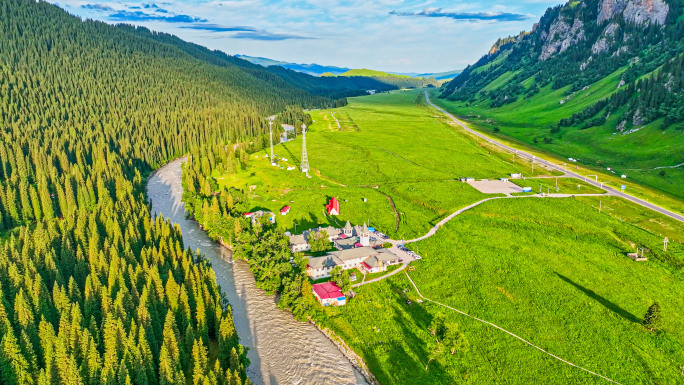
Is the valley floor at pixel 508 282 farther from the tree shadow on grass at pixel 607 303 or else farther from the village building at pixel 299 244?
the village building at pixel 299 244

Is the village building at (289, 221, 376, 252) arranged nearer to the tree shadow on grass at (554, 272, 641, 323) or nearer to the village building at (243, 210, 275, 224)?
the village building at (243, 210, 275, 224)

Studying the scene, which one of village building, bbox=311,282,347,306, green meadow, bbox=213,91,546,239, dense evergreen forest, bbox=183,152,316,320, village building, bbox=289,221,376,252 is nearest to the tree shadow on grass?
green meadow, bbox=213,91,546,239

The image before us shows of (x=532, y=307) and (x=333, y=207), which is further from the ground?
(x=333, y=207)

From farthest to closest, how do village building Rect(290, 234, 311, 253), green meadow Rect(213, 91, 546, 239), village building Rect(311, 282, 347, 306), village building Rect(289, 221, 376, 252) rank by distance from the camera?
green meadow Rect(213, 91, 546, 239) < village building Rect(290, 234, 311, 253) < village building Rect(289, 221, 376, 252) < village building Rect(311, 282, 347, 306)

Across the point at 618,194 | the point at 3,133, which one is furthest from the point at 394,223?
the point at 3,133

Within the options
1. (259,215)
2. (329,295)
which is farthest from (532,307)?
(259,215)

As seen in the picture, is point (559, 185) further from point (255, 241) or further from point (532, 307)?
point (255, 241)
